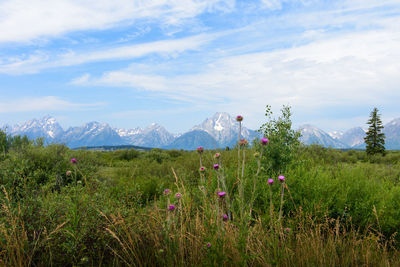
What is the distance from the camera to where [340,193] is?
206 inches

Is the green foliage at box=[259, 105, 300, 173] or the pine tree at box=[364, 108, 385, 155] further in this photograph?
the pine tree at box=[364, 108, 385, 155]

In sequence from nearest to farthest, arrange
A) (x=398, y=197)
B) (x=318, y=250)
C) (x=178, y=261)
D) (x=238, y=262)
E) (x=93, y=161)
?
(x=238, y=262) < (x=178, y=261) < (x=318, y=250) < (x=398, y=197) < (x=93, y=161)

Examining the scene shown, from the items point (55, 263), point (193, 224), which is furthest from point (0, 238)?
point (193, 224)

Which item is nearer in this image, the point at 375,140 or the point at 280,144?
the point at 280,144

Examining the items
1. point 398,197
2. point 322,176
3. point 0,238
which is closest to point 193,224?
point 0,238

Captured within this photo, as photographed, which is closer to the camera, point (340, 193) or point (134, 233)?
point (134, 233)

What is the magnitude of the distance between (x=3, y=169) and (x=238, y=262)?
6870 millimetres

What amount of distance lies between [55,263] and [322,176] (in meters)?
4.53

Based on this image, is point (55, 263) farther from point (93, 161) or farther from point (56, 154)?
point (93, 161)

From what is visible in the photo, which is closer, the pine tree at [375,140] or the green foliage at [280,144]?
the green foliage at [280,144]

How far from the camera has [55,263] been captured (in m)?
2.95

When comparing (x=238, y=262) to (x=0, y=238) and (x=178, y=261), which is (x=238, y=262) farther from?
(x=0, y=238)

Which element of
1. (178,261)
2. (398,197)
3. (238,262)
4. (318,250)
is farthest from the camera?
(398,197)

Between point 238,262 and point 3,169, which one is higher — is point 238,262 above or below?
below
